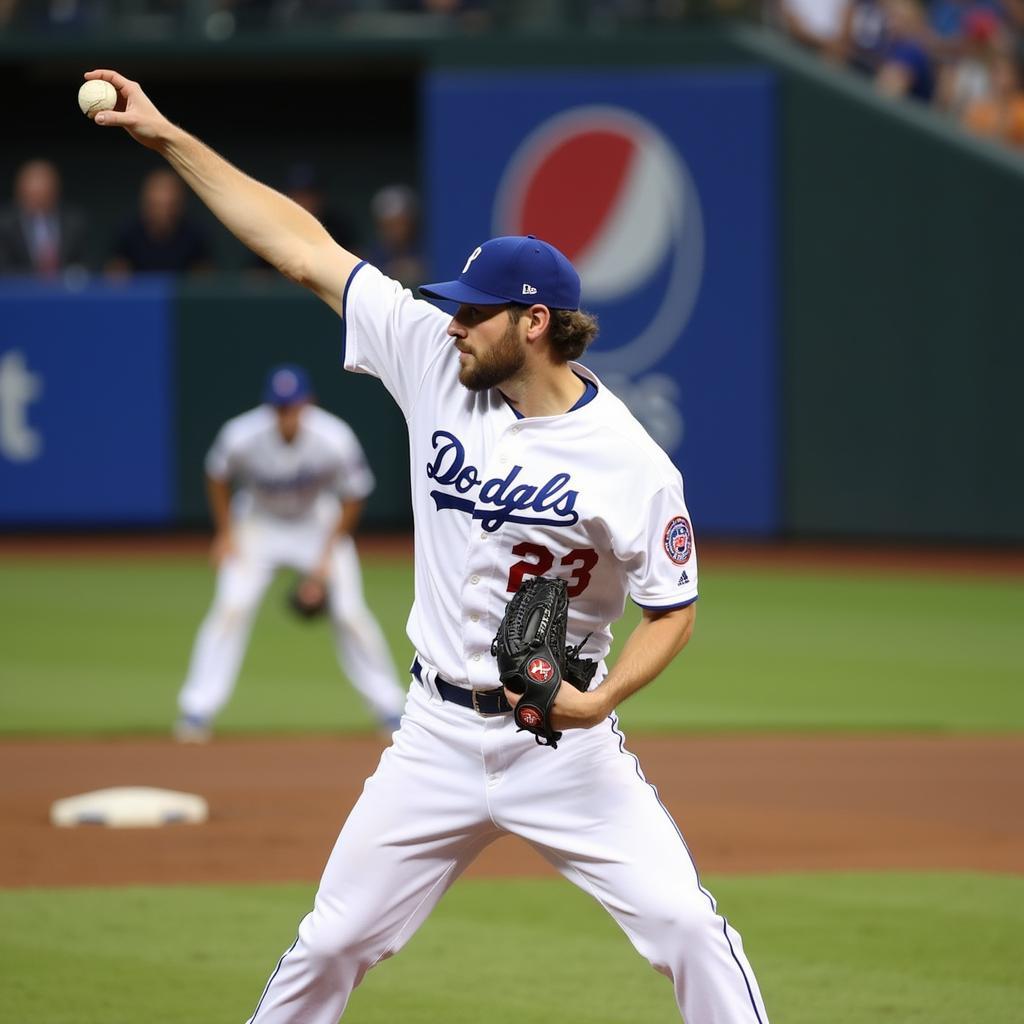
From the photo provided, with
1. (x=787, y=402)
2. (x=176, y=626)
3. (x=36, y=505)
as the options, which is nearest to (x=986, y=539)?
(x=787, y=402)

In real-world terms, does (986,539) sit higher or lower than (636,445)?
lower

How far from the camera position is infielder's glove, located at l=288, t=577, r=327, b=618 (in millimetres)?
10602

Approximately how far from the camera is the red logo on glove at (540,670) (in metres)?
4.13

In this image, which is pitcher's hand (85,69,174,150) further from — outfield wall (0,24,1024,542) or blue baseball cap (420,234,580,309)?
outfield wall (0,24,1024,542)

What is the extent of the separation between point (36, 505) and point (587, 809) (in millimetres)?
14730

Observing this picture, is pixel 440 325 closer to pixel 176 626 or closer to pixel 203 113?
pixel 176 626

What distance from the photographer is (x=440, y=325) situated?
466 cm

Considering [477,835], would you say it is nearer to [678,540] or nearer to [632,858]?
[632,858]

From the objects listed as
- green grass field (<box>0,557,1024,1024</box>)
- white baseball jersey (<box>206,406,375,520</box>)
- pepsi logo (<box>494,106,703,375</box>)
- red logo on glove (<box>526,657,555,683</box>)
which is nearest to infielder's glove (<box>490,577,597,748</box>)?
red logo on glove (<box>526,657,555,683</box>)

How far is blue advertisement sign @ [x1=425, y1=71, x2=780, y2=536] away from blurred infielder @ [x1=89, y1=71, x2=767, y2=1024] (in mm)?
13221

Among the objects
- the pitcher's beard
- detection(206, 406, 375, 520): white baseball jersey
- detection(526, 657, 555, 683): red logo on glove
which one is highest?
the pitcher's beard

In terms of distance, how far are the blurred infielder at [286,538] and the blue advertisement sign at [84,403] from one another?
7.20 metres

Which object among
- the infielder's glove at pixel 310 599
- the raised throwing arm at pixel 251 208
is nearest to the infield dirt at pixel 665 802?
the infielder's glove at pixel 310 599

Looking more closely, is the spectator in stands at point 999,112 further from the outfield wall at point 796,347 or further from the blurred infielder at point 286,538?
the blurred infielder at point 286,538
